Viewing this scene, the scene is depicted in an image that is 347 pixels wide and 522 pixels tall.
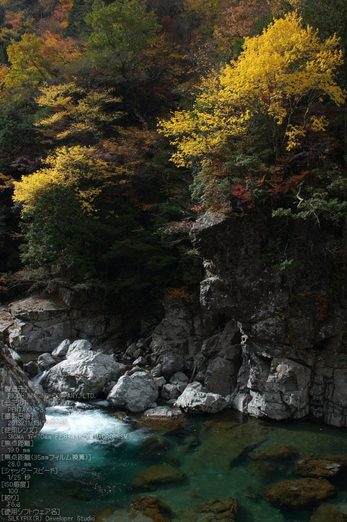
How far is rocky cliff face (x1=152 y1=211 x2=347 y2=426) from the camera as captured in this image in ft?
31.5

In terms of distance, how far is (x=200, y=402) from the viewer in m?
9.98

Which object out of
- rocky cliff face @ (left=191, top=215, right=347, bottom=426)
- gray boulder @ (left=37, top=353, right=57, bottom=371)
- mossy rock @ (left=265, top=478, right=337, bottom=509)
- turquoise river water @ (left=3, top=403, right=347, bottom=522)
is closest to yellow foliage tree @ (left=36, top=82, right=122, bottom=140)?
rocky cliff face @ (left=191, top=215, right=347, bottom=426)

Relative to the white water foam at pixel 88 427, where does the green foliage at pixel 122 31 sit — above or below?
above

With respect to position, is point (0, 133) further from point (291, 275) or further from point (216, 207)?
point (291, 275)

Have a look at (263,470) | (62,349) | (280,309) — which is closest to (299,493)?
(263,470)

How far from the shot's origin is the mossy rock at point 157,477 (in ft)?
22.1

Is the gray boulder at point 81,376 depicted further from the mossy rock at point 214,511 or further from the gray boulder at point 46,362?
the mossy rock at point 214,511

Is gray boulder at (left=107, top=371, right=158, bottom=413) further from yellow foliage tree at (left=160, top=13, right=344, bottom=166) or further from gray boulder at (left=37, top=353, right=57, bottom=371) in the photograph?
yellow foliage tree at (left=160, top=13, right=344, bottom=166)

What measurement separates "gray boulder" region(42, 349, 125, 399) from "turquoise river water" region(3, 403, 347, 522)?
2.64ft

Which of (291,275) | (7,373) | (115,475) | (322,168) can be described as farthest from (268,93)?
(115,475)

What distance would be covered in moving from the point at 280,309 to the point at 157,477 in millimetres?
5729

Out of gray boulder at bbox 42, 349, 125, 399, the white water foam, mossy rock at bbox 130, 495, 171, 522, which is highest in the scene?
gray boulder at bbox 42, 349, 125, 399

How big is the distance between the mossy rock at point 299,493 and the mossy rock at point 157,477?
6.01ft

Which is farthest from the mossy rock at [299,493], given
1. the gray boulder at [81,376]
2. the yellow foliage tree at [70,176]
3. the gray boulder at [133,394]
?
the yellow foliage tree at [70,176]
